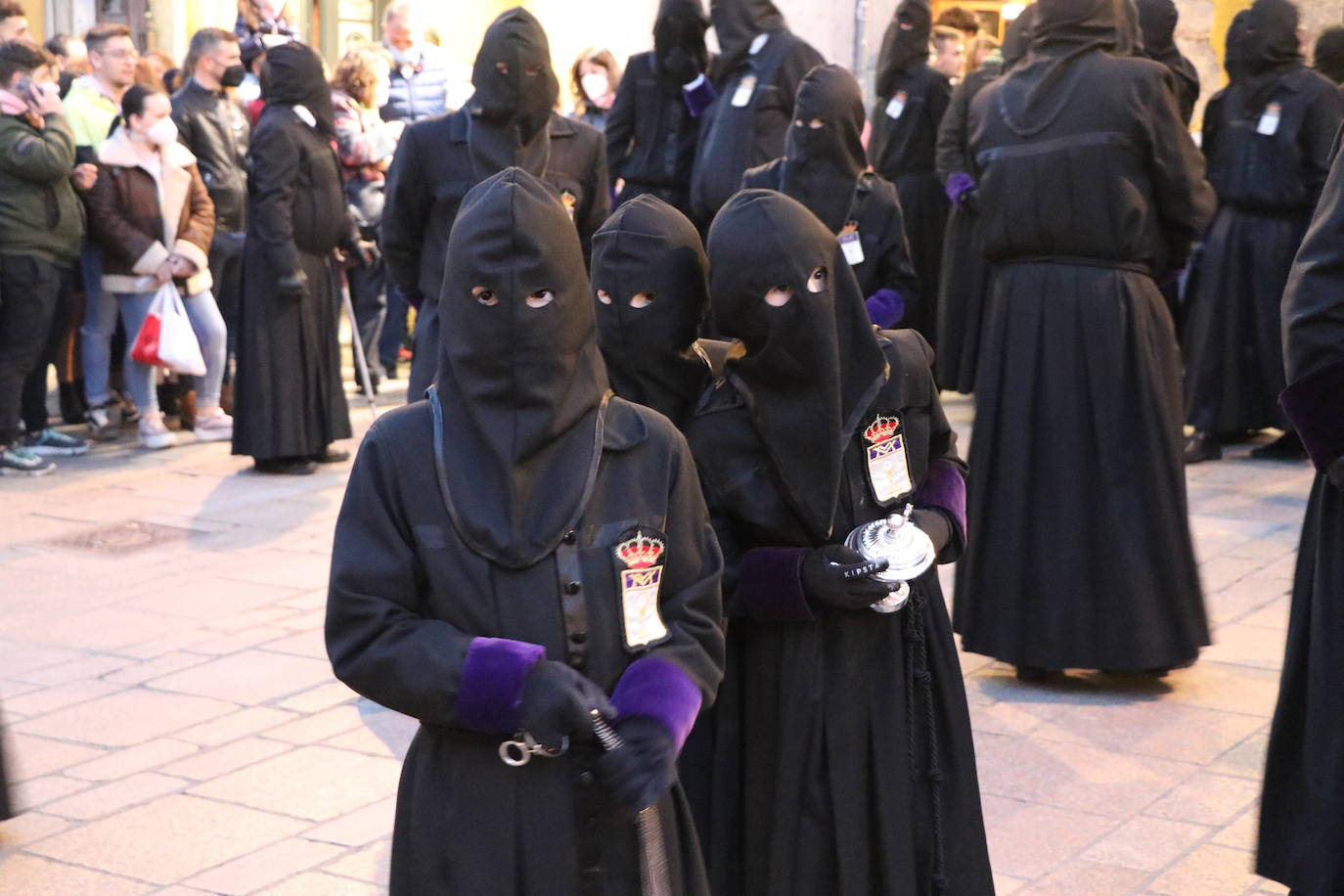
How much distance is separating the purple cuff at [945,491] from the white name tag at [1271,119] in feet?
21.0

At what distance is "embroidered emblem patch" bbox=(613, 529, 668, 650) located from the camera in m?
2.80

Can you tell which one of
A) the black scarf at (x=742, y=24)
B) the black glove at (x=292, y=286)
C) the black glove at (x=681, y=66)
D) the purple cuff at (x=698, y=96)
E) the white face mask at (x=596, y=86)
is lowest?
the black glove at (x=292, y=286)

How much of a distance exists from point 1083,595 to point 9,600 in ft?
13.7

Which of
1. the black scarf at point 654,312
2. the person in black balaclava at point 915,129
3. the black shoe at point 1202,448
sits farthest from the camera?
the person in black balaclava at point 915,129

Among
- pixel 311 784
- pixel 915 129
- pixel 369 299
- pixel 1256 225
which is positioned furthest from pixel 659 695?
pixel 369 299

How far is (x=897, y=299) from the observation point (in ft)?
23.2

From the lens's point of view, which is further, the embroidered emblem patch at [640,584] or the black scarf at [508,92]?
the black scarf at [508,92]

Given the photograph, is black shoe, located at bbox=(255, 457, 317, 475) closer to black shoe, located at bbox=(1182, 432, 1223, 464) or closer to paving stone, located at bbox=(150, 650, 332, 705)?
paving stone, located at bbox=(150, 650, 332, 705)

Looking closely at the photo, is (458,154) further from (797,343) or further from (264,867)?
(797,343)

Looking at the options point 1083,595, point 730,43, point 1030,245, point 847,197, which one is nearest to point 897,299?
point 847,197

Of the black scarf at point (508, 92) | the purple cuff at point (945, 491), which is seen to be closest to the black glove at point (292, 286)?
the black scarf at point (508, 92)

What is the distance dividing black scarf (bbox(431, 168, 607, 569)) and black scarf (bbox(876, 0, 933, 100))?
891 cm

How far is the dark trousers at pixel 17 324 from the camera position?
9734mm

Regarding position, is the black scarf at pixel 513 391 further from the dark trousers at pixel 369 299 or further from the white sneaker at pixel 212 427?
the dark trousers at pixel 369 299
